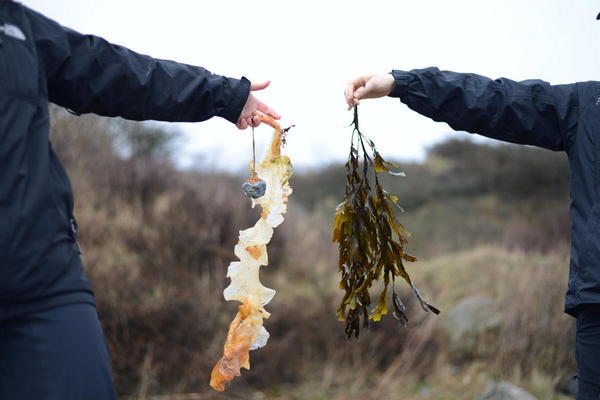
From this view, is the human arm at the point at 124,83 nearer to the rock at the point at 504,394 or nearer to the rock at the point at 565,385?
the rock at the point at 504,394

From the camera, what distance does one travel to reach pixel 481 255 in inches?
430

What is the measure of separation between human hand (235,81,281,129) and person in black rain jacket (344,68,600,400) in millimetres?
397

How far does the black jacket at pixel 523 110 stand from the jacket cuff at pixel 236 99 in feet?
2.33

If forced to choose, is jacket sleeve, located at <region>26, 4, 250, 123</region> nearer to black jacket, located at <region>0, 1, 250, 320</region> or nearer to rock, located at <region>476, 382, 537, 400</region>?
black jacket, located at <region>0, 1, 250, 320</region>

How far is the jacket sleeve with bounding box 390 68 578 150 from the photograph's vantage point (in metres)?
2.81

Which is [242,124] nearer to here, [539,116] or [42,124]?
[42,124]

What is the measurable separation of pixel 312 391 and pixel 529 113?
205 inches

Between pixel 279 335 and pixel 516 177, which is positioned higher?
pixel 516 177

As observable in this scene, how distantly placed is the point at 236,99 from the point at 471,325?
6345mm

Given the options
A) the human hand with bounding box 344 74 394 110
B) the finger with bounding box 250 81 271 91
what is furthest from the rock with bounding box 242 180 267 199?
the human hand with bounding box 344 74 394 110

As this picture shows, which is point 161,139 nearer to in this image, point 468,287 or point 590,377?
point 468,287

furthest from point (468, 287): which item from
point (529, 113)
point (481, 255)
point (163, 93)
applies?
point (163, 93)

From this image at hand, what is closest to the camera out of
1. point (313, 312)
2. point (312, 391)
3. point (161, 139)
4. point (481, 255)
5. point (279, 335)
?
point (312, 391)

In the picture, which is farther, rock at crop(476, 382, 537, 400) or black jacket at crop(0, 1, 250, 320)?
rock at crop(476, 382, 537, 400)
